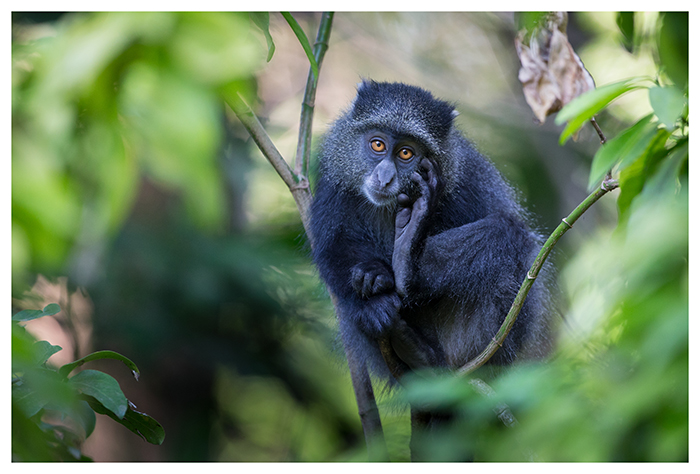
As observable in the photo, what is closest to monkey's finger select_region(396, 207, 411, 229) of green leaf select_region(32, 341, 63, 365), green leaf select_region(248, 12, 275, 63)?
green leaf select_region(248, 12, 275, 63)

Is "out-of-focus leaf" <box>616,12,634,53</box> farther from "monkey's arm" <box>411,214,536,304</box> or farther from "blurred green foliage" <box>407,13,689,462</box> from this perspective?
"monkey's arm" <box>411,214,536,304</box>

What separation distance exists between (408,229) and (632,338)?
1546mm

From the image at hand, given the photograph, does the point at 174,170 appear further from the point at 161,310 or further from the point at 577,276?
the point at 161,310

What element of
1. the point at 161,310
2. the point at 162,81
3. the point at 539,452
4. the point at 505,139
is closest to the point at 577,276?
the point at 539,452

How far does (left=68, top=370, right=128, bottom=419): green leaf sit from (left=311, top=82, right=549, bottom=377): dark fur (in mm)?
1266

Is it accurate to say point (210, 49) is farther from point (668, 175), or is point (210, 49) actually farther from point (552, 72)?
point (552, 72)

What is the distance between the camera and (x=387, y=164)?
10.0 feet

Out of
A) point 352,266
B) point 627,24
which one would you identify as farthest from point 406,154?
point 627,24

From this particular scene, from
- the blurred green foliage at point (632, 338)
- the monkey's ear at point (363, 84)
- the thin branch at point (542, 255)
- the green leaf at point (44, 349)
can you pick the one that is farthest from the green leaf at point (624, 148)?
the monkey's ear at point (363, 84)

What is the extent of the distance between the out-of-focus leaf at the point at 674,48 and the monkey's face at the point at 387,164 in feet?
5.19

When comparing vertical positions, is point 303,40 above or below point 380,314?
above

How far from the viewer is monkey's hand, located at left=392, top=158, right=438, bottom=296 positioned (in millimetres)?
2744

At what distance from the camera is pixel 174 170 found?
1.02 meters
